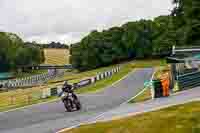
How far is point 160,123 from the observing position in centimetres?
1359

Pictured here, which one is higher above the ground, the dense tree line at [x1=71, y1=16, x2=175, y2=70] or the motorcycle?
the dense tree line at [x1=71, y1=16, x2=175, y2=70]

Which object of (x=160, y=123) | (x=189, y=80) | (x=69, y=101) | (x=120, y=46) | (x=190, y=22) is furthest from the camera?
(x=120, y=46)

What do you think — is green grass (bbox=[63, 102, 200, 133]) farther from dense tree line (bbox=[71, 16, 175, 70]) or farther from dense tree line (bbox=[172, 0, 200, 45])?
dense tree line (bbox=[71, 16, 175, 70])

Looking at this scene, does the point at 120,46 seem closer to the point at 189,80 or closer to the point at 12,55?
the point at 12,55

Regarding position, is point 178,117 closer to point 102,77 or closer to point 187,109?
point 187,109

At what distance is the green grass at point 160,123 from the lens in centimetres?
1293

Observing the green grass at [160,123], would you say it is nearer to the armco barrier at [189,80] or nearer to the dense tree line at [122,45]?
the armco barrier at [189,80]

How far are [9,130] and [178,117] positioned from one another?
7.56 meters

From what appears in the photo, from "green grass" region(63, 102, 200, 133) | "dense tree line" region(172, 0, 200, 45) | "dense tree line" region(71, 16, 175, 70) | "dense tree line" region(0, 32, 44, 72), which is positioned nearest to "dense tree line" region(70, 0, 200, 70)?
"dense tree line" region(71, 16, 175, 70)

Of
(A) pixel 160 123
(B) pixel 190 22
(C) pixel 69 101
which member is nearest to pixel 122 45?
(B) pixel 190 22

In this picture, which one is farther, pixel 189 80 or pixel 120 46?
pixel 120 46

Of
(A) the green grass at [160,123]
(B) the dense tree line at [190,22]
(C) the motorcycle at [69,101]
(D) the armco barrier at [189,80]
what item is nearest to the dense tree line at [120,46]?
(B) the dense tree line at [190,22]

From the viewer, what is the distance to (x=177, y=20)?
61.8 metres

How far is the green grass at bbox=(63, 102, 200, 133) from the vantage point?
42.4ft
